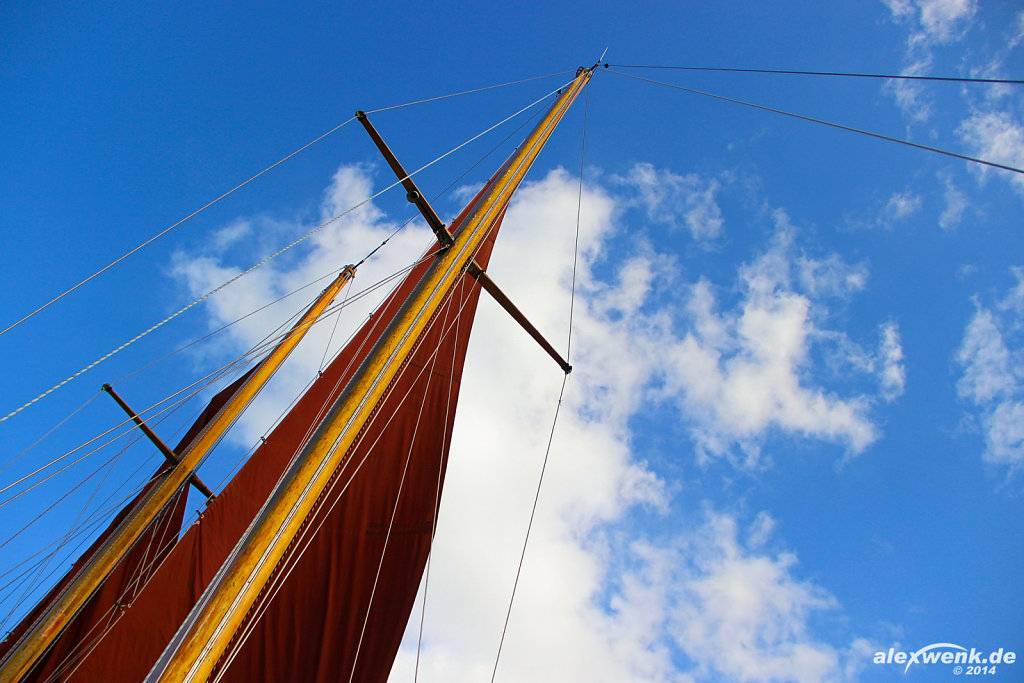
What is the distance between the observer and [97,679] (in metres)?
4.55

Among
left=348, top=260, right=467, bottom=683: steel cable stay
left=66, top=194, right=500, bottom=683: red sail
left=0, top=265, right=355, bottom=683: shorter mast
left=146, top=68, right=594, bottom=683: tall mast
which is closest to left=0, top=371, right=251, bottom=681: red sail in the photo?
left=0, top=265, right=355, bottom=683: shorter mast

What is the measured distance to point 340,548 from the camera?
16.0ft

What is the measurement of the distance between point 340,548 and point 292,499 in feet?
9.22

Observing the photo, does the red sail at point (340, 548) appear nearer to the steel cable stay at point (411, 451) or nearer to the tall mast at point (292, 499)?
the steel cable stay at point (411, 451)

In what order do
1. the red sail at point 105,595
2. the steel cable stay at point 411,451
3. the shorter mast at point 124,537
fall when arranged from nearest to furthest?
the shorter mast at point 124,537 → the steel cable stay at point 411,451 → the red sail at point 105,595

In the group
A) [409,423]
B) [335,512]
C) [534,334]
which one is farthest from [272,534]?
[534,334]

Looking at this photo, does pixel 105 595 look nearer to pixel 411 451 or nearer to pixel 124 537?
pixel 124 537

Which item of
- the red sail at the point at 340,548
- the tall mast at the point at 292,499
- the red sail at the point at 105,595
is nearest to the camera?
the tall mast at the point at 292,499

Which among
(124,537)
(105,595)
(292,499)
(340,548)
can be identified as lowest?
(105,595)

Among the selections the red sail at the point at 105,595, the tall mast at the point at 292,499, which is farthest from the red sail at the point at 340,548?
the tall mast at the point at 292,499

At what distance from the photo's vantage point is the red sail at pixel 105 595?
492cm

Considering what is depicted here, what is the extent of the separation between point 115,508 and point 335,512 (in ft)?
10.8

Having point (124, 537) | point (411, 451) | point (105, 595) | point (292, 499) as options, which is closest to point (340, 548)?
point (411, 451)

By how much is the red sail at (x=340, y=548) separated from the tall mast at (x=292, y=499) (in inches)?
40.2
